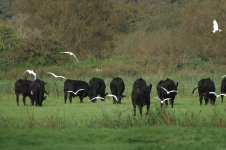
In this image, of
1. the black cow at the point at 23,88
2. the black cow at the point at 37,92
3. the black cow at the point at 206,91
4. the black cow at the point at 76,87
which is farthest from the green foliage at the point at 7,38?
the black cow at the point at 206,91

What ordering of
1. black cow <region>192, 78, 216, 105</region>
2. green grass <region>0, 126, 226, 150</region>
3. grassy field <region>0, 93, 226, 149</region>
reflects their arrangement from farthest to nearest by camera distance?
black cow <region>192, 78, 216, 105</region>, grassy field <region>0, 93, 226, 149</region>, green grass <region>0, 126, 226, 150</region>

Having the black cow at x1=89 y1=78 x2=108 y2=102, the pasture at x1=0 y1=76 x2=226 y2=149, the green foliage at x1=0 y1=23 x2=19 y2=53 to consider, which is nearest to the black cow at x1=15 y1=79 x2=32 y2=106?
the black cow at x1=89 y1=78 x2=108 y2=102

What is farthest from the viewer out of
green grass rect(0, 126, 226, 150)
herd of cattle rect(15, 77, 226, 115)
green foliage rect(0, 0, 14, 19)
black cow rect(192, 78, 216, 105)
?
green foliage rect(0, 0, 14, 19)

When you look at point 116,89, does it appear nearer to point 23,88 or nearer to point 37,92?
point 37,92

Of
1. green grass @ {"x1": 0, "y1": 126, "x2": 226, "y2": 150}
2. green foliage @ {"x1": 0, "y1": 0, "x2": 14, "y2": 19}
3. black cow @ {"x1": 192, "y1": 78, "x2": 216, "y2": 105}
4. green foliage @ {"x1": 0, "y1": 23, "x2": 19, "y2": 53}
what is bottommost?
green grass @ {"x1": 0, "y1": 126, "x2": 226, "y2": 150}

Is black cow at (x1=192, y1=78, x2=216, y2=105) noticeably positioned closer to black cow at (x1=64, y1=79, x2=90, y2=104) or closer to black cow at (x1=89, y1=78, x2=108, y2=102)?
black cow at (x1=89, y1=78, x2=108, y2=102)

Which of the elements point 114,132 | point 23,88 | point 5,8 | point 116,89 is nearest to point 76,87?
point 116,89

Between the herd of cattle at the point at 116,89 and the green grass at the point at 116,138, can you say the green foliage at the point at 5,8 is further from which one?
the green grass at the point at 116,138

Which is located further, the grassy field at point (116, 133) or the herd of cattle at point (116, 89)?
the herd of cattle at point (116, 89)

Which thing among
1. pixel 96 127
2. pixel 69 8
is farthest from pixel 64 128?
pixel 69 8

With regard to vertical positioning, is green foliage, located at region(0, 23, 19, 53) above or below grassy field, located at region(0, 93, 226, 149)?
above

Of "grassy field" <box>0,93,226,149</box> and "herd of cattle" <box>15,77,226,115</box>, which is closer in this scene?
"grassy field" <box>0,93,226,149</box>

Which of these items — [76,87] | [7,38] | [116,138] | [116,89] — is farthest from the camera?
[7,38]

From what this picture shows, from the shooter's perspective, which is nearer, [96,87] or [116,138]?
[116,138]
